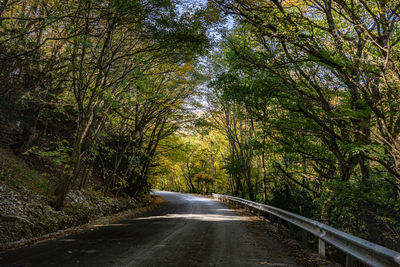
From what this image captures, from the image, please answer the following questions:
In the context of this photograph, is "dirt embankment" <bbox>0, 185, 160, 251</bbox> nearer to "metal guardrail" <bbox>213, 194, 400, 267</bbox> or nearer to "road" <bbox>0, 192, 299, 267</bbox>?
"road" <bbox>0, 192, 299, 267</bbox>

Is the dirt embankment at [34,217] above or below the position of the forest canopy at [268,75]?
below

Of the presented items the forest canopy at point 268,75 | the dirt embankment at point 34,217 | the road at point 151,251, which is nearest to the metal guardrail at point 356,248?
the road at point 151,251

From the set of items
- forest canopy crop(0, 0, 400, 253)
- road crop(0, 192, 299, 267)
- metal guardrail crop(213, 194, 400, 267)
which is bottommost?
road crop(0, 192, 299, 267)

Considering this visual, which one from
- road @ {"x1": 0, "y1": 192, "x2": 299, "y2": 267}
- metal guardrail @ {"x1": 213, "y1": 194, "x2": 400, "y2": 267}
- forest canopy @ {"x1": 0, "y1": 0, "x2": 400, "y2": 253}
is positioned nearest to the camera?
metal guardrail @ {"x1": 213, "y1": 194, "x2": 400, "y2": 267}

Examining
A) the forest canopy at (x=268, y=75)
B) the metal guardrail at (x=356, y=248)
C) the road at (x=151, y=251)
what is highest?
the forest canopy at (x=268, y=75)

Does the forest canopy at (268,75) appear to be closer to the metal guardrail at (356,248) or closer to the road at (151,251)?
the metal guardrail at (356,248)

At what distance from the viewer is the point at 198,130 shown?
20.2 meters

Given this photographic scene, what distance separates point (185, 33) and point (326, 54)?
16.0 ft

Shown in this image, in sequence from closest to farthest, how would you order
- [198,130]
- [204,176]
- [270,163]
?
1. [270,163]
2. [198,130]
3. [204,176]

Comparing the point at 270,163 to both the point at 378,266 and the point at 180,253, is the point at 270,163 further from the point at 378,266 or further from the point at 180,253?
the point at 378,266

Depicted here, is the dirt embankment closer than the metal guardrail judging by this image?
No

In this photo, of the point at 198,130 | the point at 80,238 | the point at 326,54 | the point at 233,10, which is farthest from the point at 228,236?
the point at 198,130

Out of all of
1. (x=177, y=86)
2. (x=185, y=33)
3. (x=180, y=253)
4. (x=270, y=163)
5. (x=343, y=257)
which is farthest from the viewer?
(x=177, y=86)

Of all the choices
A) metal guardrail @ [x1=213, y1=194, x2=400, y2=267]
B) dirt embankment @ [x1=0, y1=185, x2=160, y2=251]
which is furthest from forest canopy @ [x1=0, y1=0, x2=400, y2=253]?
metal guardrail @ [x1=213, y1=194, x2=400, y2=267]
